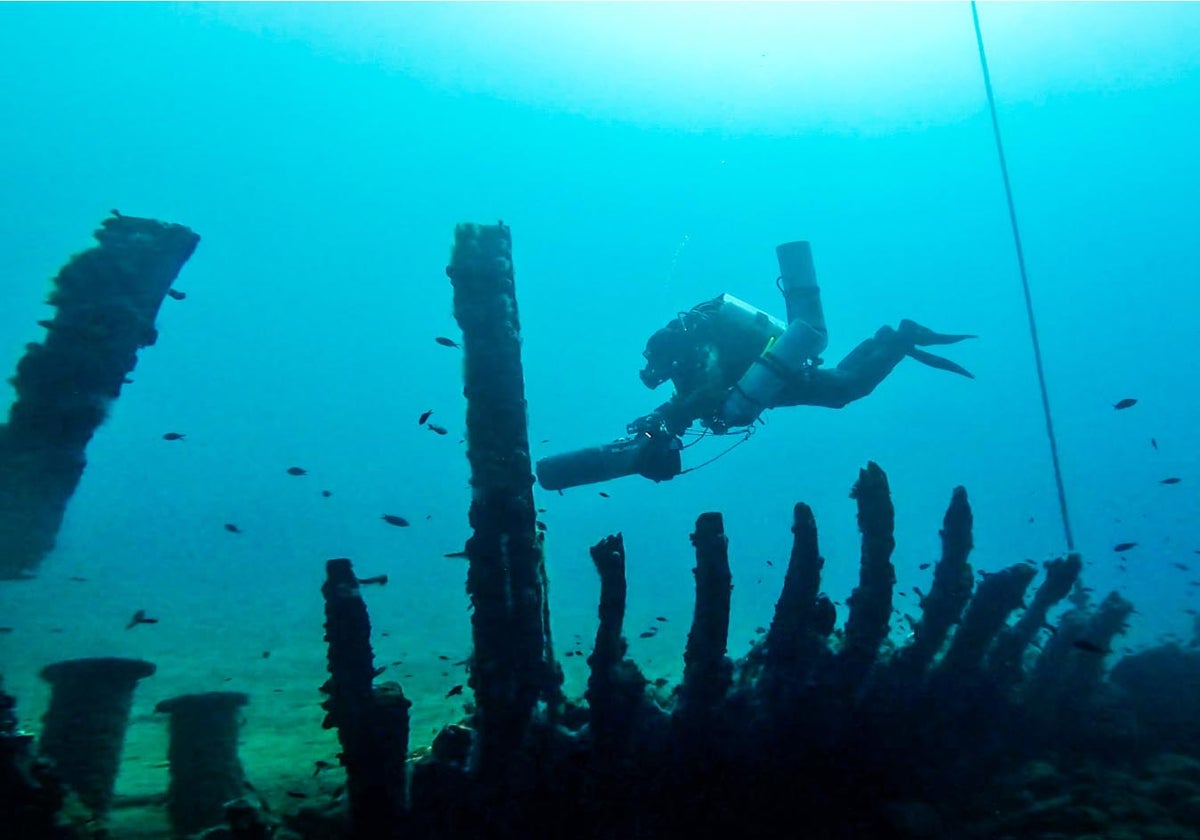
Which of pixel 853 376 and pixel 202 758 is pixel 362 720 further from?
pixel 853 376

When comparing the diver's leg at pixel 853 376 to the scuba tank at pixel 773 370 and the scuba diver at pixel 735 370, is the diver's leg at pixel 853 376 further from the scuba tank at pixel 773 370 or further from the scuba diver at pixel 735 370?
the scuba tank at pixel 773 370

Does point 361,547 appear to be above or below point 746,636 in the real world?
above

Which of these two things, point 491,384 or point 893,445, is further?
point 893,445

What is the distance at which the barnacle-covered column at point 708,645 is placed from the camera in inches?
236

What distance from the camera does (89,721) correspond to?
8656 millimetres

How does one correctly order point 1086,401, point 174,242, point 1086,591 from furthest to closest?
1. point 1086,401
2. point 1086,591
3. point 174,242

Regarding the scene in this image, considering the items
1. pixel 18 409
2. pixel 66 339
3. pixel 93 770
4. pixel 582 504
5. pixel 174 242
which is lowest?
pixel 93 770

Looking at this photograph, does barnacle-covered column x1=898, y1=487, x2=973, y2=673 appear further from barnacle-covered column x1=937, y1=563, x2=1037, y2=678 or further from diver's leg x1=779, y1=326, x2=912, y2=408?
diver's leg x1=779, y1=326, x2=912, y2=408

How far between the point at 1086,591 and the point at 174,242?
13.4 meters

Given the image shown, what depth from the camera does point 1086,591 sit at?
11.6 meters

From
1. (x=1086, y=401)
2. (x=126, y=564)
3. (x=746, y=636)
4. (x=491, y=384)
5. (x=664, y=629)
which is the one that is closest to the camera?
(x=491, y=384)

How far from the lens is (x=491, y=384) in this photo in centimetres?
697

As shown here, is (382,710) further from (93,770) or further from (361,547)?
(361,547)

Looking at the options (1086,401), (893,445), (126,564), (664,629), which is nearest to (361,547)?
(126,564)
